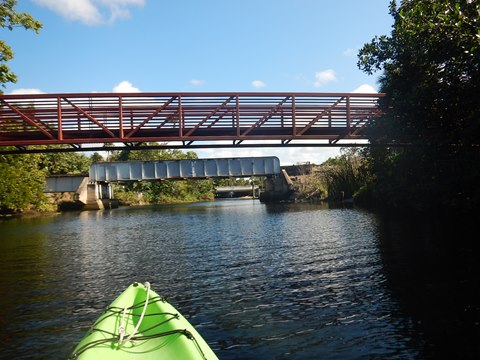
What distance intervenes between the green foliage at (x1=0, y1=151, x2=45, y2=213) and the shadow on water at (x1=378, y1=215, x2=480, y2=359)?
49887 mm

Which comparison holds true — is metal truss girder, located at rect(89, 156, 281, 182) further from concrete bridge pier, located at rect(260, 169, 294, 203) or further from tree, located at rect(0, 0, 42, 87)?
tree, located at rect(0, 0, 42, 87)

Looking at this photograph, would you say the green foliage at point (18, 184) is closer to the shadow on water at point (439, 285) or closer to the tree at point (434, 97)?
the tree at point (434, 97)

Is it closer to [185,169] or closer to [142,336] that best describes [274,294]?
[142,336]

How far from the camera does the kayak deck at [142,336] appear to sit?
5.97 metres

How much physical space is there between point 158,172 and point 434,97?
51.3m

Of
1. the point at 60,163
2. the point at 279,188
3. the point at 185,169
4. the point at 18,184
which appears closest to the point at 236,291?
the point at 18,184

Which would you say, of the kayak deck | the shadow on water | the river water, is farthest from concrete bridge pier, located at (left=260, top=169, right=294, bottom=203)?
the kayak deck

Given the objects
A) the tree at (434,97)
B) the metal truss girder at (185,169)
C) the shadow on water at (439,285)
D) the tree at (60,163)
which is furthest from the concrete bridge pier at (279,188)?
the shadow on water at (439,285)

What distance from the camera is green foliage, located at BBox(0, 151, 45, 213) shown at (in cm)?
5431

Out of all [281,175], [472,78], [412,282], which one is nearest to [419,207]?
[472,78]

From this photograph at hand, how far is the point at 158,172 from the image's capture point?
6794 centimetres

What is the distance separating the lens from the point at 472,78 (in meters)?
22.0

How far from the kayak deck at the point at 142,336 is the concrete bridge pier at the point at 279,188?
7059cm

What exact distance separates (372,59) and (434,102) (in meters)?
6.23
